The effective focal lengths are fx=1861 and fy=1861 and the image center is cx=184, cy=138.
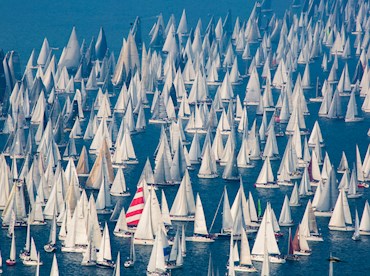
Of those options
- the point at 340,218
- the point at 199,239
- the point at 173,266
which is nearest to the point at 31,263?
the point at 173,266

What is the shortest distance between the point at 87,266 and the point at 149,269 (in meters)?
4.96

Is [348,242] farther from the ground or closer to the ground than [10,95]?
closer to the ground

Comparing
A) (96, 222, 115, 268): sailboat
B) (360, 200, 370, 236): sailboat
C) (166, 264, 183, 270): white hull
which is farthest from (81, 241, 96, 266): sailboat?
(360, 200, 370, 236): sailboat

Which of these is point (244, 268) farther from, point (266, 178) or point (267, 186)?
point (266, 178)

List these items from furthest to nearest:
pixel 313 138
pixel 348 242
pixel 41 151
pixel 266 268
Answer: pixel 313 138, pixel 41 151, pixel 348 242, pixel 266 268

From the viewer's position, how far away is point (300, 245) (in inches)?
5487

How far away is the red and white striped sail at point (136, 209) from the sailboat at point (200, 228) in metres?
4.44

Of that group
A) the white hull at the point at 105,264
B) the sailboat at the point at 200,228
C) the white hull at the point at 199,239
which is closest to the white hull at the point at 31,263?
the white hull at the point at 105,264

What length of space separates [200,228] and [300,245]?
26.7 feet

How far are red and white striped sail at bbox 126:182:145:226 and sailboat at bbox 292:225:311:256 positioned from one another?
41.6 ft

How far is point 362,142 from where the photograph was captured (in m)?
178

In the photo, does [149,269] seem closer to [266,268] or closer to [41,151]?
[266,268]

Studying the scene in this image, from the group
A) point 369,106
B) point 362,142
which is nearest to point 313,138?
point 362,142

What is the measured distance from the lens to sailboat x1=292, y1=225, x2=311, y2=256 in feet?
456
